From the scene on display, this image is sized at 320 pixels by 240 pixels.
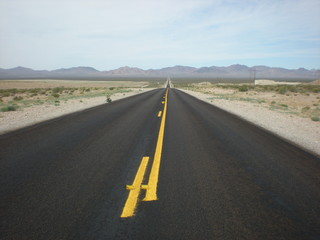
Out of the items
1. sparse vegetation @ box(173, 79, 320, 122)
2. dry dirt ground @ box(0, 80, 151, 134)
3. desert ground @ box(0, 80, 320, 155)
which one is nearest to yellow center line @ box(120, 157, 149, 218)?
desert ground @ box(0, 80, 320, 155)

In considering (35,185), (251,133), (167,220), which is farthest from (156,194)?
(251,133)

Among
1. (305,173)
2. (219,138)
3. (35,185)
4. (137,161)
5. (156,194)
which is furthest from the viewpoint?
(219,138)

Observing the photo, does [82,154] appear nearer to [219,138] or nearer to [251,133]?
[219,138]

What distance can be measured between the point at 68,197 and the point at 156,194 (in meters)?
1.34

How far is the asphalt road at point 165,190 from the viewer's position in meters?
2.81

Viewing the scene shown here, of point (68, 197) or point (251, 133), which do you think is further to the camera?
point (251, 133)

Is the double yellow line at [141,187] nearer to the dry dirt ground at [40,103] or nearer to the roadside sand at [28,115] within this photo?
the roadside sand at [28,115]

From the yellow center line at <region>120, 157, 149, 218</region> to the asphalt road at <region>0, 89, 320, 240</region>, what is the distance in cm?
8

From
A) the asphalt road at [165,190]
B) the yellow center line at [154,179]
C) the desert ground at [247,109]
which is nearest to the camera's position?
the asphalt road at [165,190]

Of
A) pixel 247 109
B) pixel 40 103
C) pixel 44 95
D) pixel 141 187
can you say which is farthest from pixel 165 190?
pixel 44 95

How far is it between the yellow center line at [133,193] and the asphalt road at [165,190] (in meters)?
0.08

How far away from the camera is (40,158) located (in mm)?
5355

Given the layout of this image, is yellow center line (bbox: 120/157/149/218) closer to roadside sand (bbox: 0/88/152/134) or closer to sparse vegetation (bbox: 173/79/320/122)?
roadside sand (bbox: 0/88/152/134)

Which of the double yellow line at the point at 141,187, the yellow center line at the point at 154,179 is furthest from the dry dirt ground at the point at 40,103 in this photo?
the double yellow line at the point at 141,187
